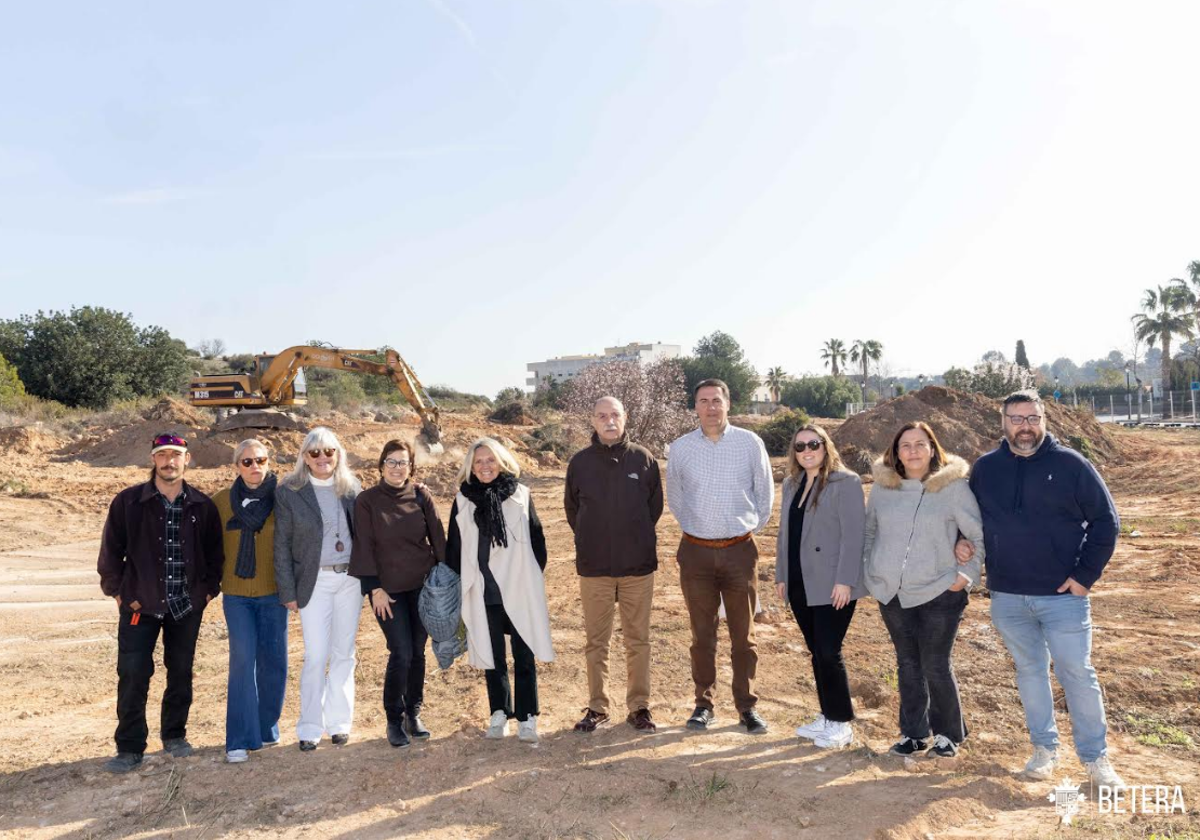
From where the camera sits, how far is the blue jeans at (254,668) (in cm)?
509

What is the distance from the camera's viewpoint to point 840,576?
4883 millimetres

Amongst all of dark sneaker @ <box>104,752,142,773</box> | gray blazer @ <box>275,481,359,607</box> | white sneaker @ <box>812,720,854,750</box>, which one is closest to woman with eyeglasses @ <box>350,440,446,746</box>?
gray blazer @ <box>275,481,359,607</box>

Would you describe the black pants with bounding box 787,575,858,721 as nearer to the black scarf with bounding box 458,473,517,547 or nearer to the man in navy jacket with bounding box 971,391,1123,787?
the man in navy jacket with bounding box 971,391,1123,787

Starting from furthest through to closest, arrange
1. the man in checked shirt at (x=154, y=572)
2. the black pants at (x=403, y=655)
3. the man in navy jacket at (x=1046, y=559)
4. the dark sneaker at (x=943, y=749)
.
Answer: the black pants at (x=403, y=655) < the man in checked shirt at (x=154, y=572) < the dark sneaker at (x=943, y=749) < the man in navy jacket at (x=1046, y=559)

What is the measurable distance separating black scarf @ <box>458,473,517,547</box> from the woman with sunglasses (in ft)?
5.40

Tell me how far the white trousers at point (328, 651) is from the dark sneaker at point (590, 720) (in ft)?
4.73

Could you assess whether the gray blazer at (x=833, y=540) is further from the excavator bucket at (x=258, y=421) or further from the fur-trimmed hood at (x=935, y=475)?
the excavator bucket at (x=258, y=421)

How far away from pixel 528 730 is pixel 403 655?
896 millimetres

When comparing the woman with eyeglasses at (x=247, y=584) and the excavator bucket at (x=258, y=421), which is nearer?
the woman with eyeglasses at (x=247, y=584)

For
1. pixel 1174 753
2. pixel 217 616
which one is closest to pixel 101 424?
pixel 217 616

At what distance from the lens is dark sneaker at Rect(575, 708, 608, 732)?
546 centimetres

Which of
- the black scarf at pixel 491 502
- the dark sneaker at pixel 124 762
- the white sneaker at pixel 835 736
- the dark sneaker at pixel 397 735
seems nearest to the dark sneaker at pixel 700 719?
the white sneaker at pixel 835 736

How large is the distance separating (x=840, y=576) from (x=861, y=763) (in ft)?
3.49

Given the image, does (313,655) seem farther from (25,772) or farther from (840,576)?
(840,576)
